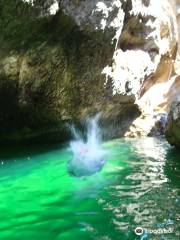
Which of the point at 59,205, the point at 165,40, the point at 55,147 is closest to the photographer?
the point at 59,205

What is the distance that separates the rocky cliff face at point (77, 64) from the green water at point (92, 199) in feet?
8.84

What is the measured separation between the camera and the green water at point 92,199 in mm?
5883

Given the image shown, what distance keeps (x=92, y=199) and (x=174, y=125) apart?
6048 mm

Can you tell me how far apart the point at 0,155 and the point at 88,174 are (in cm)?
497

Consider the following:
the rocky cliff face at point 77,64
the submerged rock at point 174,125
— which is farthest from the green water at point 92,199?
the rocky cliff face at point 77,64

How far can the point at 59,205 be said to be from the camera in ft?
23.6

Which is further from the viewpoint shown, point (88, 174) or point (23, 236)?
point (88, 174)

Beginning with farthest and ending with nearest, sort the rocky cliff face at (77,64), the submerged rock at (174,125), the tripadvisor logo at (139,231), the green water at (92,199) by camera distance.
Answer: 1. the submerged rock at (174,125)
2. the rocky cliff face at (77,64)
3. the green water at (92,199)
4. the tripadvisor logo at (139,231)

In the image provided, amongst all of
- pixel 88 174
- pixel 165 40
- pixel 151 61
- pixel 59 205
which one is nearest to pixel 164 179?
pixel 88 174

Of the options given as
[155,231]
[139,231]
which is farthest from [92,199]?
[155,231]

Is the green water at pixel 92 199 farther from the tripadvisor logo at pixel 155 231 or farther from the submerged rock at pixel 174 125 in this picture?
the submerged rock at pixel 174 125

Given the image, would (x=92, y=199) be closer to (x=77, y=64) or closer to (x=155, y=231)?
(x=155, y=231)

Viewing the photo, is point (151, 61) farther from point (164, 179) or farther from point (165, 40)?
point (164, 179)

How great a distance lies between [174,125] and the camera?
498 inches
